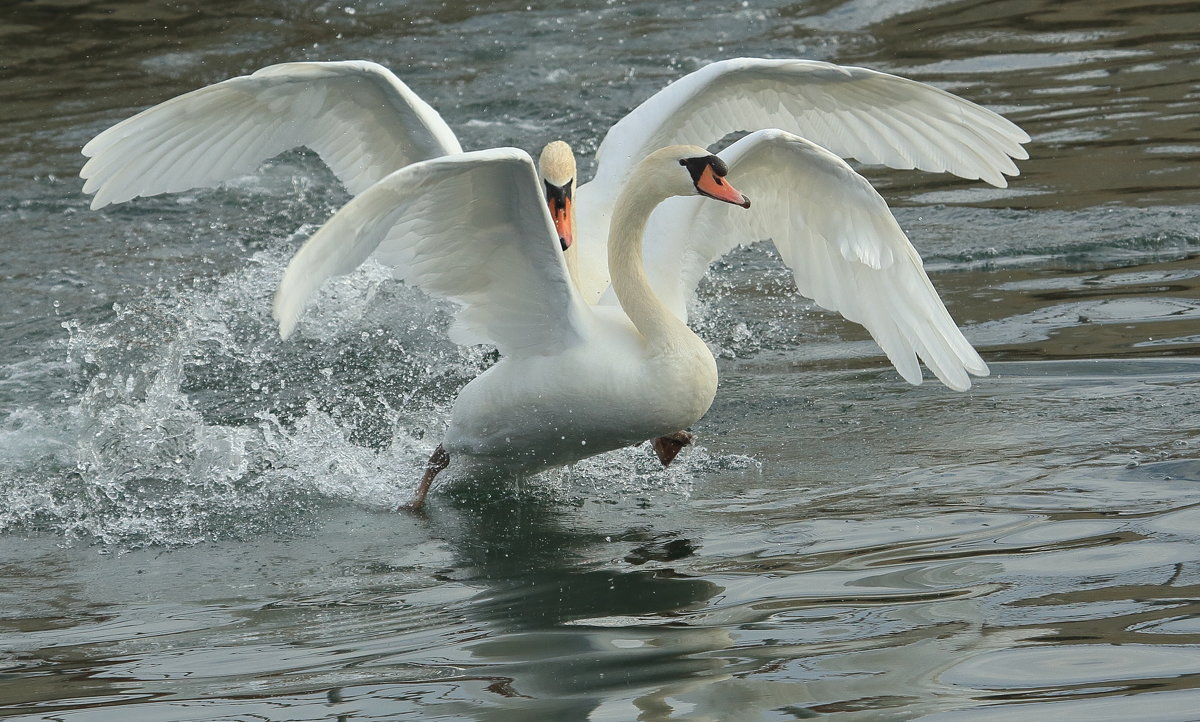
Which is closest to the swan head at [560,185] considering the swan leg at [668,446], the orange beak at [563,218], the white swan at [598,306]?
the orange beak at [563,218]

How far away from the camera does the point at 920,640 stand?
4250 millimetres

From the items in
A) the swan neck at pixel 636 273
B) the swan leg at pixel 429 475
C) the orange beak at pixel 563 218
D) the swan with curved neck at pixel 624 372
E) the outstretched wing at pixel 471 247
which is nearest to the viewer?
the outstretched wing at pixel 471 247

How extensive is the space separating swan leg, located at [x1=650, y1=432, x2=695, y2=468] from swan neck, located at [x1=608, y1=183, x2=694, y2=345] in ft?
2.43

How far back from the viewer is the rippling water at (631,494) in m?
4.14

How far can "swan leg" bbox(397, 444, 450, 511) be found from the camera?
20.4 feet

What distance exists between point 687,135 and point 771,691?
376cm

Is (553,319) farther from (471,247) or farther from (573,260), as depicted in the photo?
(573,260)

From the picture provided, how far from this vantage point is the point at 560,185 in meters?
6.54

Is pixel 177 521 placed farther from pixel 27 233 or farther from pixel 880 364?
pixel 27 233

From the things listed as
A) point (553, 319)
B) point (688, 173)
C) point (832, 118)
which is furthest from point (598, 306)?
point (832, 118)

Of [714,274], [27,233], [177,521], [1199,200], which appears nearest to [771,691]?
[177,521]

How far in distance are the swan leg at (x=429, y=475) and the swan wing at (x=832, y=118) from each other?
1.50 metres

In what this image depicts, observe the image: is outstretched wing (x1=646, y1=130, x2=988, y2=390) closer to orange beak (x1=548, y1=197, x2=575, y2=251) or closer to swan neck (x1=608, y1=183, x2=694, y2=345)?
orange beak (x1=548, y1=197, x2=575, y2=251)

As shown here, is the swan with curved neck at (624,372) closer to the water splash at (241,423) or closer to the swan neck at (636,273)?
the swan neck at (636,273)
